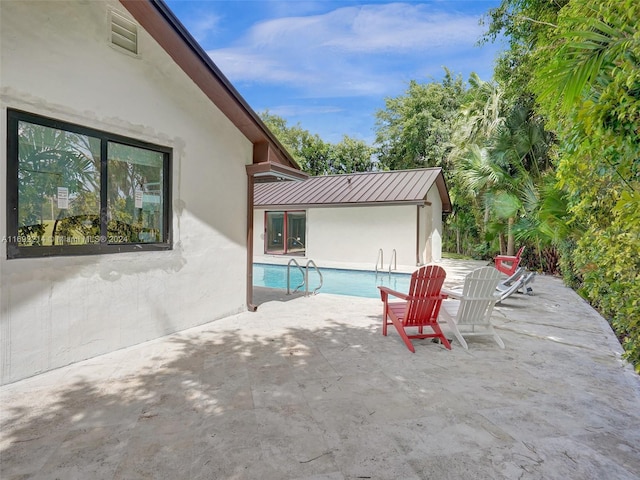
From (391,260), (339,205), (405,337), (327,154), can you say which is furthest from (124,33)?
(327,154)

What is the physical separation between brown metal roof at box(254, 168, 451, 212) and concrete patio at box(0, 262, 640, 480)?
35.8 feet

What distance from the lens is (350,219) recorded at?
17188 mm

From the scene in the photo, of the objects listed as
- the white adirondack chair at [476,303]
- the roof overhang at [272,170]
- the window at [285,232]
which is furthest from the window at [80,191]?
the window at [285,232]

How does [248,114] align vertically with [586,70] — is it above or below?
above

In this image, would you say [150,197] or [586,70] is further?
[150,197]

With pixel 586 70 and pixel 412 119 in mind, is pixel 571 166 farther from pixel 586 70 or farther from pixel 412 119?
pixel 412 119

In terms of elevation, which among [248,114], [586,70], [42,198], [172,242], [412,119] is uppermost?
[412,119]

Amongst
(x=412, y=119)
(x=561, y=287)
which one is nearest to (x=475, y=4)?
(x=561, y=287)

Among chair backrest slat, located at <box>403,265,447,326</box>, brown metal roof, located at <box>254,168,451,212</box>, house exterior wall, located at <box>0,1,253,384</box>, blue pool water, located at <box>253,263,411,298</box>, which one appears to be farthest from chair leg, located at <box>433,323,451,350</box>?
brown metal roof, located at <box>254,168,451,212</box>

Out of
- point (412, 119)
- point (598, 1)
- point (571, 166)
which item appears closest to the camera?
point (598, 1)

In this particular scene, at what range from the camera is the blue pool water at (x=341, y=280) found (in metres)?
11.2

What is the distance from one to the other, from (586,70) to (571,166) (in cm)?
100

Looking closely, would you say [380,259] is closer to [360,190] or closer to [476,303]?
[360,190]

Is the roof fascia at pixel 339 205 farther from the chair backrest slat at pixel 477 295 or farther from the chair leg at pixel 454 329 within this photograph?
the chair leg at pixel 454 329
